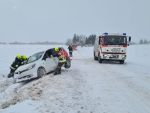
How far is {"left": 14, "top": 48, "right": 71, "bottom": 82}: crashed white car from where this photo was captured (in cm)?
2047

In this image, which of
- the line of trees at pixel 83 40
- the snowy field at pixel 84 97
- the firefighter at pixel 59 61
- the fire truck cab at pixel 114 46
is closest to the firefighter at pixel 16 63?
the firefighter at pixel 59 61

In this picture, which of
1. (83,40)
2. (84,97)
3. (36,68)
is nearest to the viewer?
(84,97)

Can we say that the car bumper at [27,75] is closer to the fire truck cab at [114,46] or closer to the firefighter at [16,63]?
the firefighter at [16,63]

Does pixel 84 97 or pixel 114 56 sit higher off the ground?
pixel 84 97

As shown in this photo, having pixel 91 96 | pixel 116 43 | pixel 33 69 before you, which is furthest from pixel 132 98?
pixel 116 43

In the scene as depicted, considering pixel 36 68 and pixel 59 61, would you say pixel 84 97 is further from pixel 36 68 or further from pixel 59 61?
pixel 36 68

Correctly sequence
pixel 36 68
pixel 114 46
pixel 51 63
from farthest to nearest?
pixel 114 46 < pixel 51 63 < pixel 36 68

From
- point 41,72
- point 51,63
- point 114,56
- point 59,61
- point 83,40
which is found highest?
point 59,61

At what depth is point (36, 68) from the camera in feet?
67.4

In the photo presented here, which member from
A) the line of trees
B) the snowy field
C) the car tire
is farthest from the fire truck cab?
the line of trees

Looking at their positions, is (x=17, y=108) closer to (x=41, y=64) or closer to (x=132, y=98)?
(x=132, y=98)

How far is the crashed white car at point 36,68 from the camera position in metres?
20.5

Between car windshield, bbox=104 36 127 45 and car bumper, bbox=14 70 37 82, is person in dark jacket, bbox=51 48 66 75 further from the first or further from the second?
car windshield, bbox=104 36 127 45

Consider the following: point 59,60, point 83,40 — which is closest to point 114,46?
point 59,60
